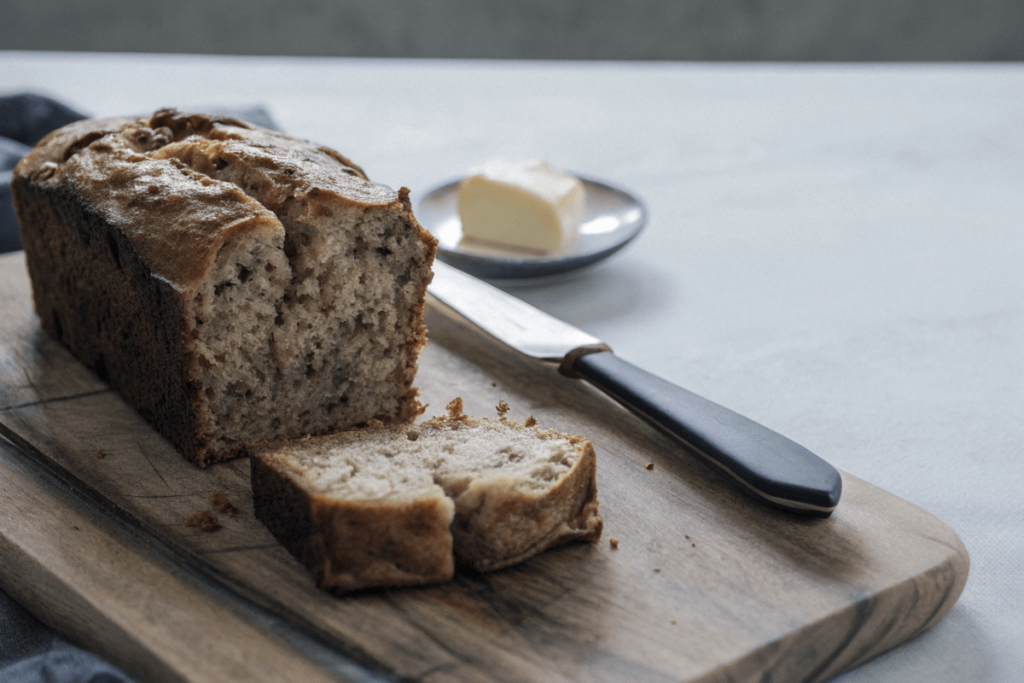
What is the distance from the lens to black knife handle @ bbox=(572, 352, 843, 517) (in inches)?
76.5

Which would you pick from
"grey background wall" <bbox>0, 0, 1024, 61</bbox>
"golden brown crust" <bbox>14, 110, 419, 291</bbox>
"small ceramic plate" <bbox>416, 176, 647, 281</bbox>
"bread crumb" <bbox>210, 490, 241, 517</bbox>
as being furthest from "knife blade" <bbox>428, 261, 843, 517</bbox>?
"grey background wall" <bbox>0, 0, 1024, 61</bbox>

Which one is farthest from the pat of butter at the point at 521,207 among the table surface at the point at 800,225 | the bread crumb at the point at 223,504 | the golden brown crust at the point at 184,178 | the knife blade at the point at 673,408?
the bread crumb at the point at 223,504

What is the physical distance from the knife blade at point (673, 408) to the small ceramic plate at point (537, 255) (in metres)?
0.21

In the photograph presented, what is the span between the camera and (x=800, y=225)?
4.12 meters

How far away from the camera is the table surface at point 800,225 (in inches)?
95.7

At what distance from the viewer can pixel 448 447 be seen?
6.91 ft

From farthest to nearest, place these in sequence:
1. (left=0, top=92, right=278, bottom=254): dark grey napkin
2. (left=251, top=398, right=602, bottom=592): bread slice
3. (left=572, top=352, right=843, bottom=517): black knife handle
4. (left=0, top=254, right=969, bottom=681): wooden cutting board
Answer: (left=0, top=92, right=278, bottom=254): dark grey napkin < (left=572, top=352, right=843, bottom=517): black knife handle < (left=251, top=398, right=602, bottom=592): bread slice < (left=0, top=254, right=969, bottom=681): wooden cutting board

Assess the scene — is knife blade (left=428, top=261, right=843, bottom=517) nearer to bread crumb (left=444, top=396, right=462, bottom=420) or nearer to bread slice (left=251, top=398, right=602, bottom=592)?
bread slice (left=251, top=398, right=602, bottom=592)

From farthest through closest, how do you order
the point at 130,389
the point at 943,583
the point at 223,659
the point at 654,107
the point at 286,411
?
the point at 654,107 < the point at 130,389 < the point at 286,411 < the point at 943,583 < the point at 223,659

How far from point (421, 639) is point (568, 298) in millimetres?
1935

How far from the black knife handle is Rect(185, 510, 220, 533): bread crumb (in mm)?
1055

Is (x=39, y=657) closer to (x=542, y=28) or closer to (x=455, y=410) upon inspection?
(x=455, y=410)

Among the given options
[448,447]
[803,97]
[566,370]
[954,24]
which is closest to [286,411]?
[448,447]

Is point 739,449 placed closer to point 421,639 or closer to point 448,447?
point 448,447
